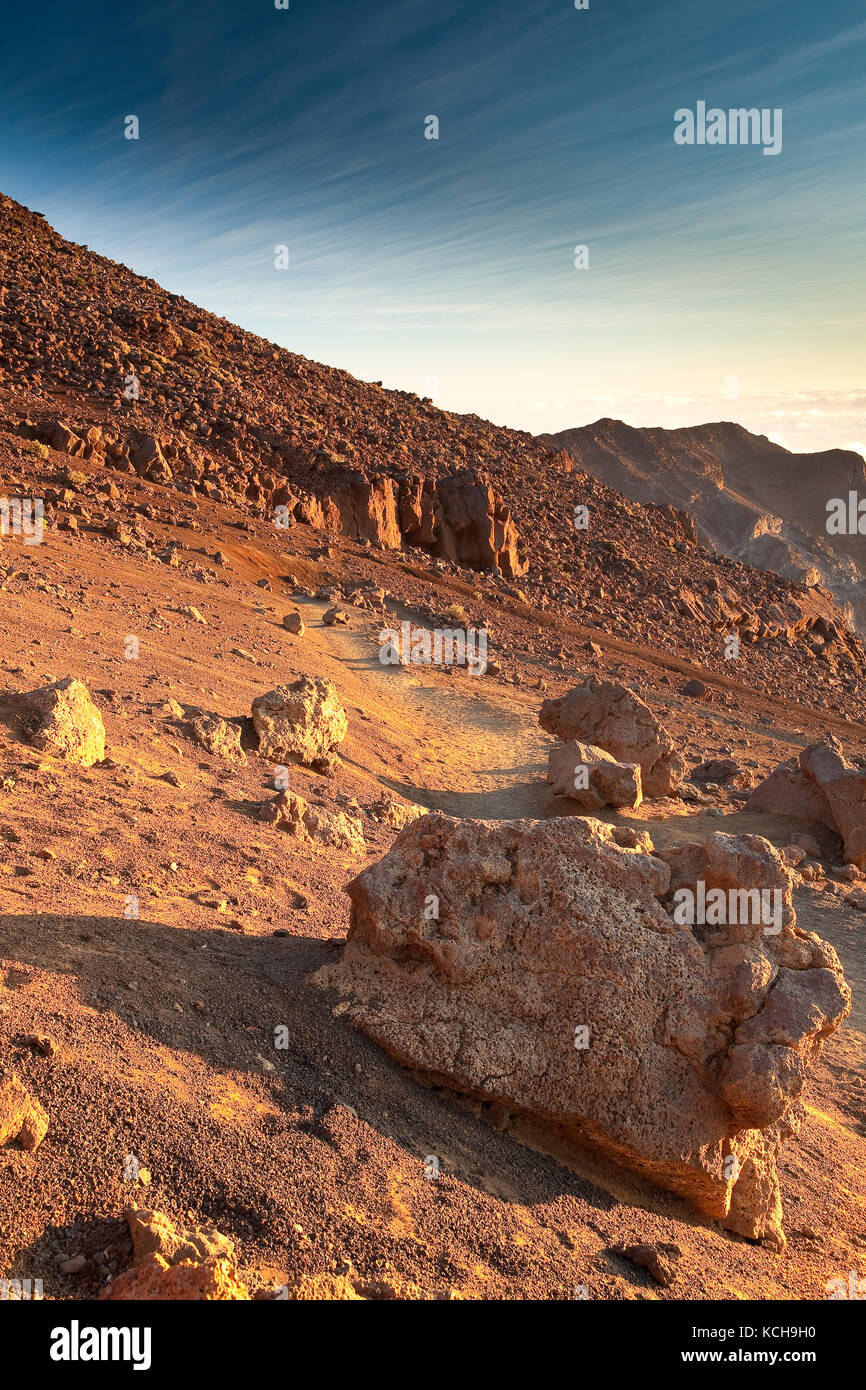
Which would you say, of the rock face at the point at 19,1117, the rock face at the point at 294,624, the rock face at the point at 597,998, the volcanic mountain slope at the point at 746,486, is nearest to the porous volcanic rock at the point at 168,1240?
the rock face at the point at 19,1117

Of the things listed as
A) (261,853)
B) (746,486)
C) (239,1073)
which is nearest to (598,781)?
(261,853)

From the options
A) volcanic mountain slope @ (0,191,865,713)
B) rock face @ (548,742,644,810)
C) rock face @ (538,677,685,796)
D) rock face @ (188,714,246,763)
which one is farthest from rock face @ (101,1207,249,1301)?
volcanic mountain slope @ (0,191,865,713)

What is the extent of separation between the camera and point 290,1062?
4031 mm

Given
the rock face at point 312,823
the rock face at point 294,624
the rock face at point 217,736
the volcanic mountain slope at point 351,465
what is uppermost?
the volcanic mountain slope at point 351,465

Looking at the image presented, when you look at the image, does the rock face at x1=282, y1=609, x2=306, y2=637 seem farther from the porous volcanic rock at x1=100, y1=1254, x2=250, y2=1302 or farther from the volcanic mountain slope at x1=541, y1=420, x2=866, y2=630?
the volcanic mountain slope at x1=541, y1=420, x2=866, y2=630

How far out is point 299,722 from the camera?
945 cm

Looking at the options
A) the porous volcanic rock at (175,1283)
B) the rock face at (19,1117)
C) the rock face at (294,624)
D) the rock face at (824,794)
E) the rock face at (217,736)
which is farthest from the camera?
the rock face at (294,624)

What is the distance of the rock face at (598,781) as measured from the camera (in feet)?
37.5

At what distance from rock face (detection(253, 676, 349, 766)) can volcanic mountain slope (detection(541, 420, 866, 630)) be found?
48449 mm

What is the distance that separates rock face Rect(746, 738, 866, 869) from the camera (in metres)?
10.8

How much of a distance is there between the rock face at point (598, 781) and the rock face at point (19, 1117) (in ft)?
29.2

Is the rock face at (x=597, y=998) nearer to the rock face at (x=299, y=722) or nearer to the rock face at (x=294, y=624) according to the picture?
the rock face at (x=299, y=722)

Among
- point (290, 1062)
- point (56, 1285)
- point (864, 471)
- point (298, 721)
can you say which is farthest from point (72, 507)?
point (864, 471)

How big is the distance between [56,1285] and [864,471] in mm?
76485
